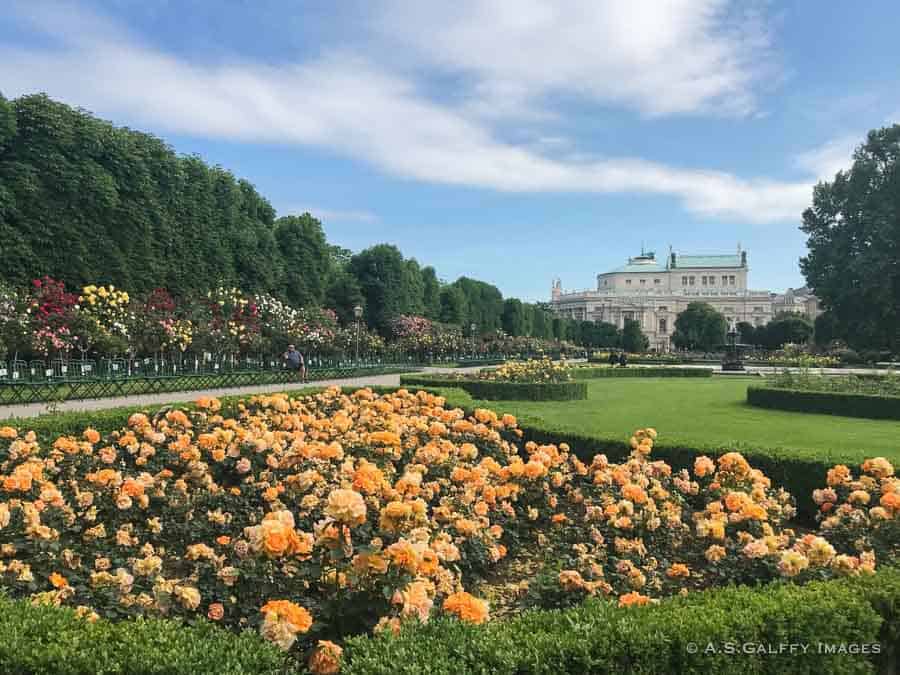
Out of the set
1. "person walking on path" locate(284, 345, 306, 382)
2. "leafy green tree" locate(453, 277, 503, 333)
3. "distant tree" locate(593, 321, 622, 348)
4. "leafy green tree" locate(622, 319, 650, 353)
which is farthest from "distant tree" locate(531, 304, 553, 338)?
"person walking on path" locate(284, 345, 306, 382)

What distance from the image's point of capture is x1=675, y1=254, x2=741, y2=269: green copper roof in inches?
4516

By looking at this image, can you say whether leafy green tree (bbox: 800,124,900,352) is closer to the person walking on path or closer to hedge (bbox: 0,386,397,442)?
the person walking on path

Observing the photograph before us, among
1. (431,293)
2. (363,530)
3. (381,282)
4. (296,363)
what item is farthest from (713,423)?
(431,293)

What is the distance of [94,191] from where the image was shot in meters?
23.0

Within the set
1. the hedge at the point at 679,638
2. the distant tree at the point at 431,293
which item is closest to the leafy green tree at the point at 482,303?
the distant tree at the point at 431,293

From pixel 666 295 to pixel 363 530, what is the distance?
113767 mm

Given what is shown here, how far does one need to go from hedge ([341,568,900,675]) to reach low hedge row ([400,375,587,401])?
49.0 feet

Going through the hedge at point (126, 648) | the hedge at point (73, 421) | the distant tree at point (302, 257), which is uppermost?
the distant tree at point (302, 257)

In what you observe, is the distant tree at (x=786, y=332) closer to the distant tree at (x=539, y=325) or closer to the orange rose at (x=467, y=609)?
the distant tree at (x=539, y=325)

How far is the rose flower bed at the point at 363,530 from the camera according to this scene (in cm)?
307

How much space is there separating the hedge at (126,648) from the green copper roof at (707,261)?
4773 inches

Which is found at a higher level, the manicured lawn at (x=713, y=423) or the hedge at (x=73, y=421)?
the hedge at (x=73, y=421)

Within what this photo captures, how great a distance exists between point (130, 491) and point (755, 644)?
4039mm

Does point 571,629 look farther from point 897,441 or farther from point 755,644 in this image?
point 897,441
